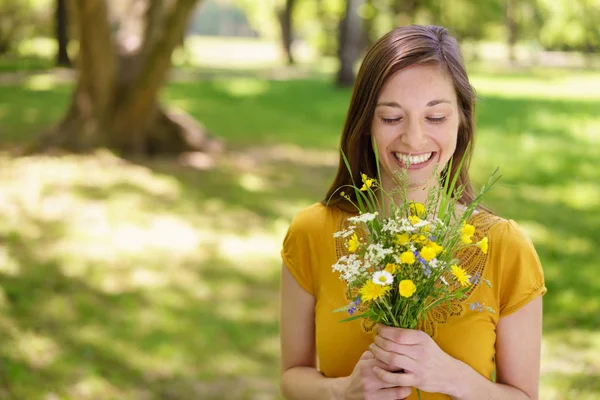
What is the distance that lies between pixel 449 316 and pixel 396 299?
0.98 feet

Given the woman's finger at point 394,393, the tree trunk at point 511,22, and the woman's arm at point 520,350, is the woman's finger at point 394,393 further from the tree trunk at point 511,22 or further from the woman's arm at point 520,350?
the tree trunk at point 511,22

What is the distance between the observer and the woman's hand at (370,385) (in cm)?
207

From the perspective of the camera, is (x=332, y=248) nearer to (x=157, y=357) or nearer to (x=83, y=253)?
(x=157, y=357)

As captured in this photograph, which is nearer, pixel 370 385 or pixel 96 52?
pixel 370 385

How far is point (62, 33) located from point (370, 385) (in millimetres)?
24504

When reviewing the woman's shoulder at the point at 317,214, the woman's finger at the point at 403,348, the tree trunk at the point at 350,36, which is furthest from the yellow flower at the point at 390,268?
the tree trunk at the point at 350,36

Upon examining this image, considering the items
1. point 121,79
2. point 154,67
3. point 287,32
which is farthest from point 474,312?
point 287,32

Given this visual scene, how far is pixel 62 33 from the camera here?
24.8m

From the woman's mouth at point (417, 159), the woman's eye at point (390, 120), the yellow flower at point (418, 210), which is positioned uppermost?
the woman's eye at point (390, 120)

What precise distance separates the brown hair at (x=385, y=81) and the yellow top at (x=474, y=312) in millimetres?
230

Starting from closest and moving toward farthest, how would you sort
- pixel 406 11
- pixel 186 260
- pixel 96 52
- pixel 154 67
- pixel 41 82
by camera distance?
pixel 186 260 → pixel 96 52 → pixel 154 67 → pixel 41 82 → pixel 406 11

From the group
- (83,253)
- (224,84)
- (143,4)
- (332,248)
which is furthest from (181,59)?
(332,248)

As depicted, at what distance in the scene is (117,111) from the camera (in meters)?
11.2

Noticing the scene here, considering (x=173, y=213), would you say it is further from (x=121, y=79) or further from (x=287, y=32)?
(x=287, y=32)
